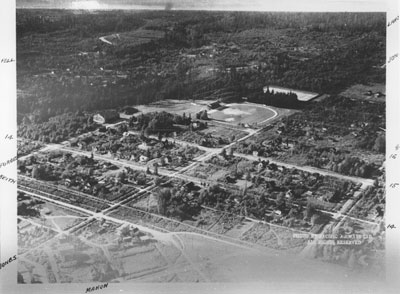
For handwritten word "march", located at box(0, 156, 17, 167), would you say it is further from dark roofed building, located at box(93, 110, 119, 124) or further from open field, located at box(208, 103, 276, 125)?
open field, located at box(208, 103, 276, 125)

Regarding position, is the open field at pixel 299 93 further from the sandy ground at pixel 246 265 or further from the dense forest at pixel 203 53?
the sandy ground at pixel 246 265

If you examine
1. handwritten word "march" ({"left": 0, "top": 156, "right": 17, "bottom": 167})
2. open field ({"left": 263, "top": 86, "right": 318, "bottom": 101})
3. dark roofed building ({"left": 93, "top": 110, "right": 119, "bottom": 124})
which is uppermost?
open field ({"left": 263, "top": 86, "right": 318, "bottom": 101})

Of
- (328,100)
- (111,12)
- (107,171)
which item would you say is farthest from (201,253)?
(111,12)

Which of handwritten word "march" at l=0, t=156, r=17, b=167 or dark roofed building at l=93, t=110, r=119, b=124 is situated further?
dark roofed building at l=93, t=110, r=119, b=124

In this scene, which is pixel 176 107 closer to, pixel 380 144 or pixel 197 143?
pixel 197 143

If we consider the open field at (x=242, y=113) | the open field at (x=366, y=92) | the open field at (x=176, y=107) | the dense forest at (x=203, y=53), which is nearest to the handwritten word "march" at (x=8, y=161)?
the dense forest at (x=203, y=53)

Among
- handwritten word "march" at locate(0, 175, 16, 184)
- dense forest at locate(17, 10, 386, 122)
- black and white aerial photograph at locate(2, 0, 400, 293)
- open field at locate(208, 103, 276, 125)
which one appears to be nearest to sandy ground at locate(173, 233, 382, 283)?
black and white aerial photograph at locate(2, 0, 400, 293)

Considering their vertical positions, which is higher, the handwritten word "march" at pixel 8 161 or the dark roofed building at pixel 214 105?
the dark roofed building at pixel 214 105

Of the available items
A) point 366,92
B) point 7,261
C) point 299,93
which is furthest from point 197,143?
point 7,261
